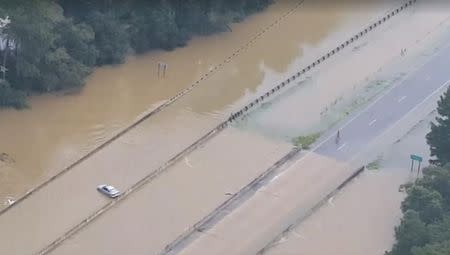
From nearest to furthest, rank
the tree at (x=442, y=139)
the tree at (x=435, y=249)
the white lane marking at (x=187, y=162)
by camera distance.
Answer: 1. the tree at (x=435, y=249)
2. the tree at (x=442, y=139)
3. the white lane marking at (x=187, y=162)

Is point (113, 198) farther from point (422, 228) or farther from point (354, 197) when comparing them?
point (422, 228)

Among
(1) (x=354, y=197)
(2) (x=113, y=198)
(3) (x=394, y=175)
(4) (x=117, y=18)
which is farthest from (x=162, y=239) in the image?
(4) (x=117, y=18)

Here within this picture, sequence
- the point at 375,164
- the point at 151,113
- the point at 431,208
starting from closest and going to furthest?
the point at 431,208 → the point at 375,164 → the point at 151,113

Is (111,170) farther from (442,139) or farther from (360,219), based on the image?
(442,139)

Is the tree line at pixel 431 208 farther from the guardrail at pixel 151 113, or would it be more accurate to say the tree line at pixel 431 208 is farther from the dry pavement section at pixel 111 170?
the guardrail at pixel 151 113

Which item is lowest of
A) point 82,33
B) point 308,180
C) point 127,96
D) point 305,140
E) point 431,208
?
point 431,208

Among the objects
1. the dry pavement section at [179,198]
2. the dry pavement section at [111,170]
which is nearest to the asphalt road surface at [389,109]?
the dry pavement section at [179,198]

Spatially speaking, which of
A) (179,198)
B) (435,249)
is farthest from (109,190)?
(435,249)
